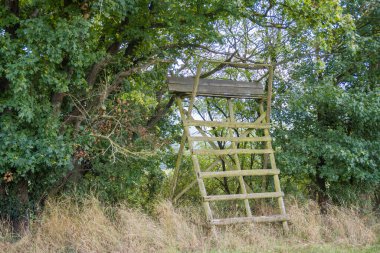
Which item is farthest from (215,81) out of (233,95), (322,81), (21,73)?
(21,73)

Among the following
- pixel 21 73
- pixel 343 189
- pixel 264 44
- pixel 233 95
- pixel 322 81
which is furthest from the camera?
pixel 264 44

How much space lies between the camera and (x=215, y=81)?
29.6 feet

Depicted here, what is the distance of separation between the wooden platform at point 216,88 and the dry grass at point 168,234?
240 centimetres

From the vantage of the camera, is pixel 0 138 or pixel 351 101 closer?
pixel 0 138

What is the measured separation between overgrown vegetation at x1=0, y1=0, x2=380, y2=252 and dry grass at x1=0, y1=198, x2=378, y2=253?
0.14 feet

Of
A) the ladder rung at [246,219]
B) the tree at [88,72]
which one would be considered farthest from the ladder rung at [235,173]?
the tree at [88,72]

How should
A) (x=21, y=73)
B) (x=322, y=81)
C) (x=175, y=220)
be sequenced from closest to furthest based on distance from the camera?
(x=21, y=73), (x=175, y=220), (x=322, y=81)

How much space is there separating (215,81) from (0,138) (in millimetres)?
4327

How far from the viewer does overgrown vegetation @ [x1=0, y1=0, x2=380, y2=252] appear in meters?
7.26

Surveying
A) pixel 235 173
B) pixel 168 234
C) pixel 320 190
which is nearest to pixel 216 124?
pixel 235 173

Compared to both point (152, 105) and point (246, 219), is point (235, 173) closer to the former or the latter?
point (246, 219)

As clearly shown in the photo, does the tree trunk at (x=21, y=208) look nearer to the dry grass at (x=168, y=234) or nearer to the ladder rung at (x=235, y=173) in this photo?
the dry grass at (x=168, y=234)

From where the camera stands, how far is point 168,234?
7.13 metres

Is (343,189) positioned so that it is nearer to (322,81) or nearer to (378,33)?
(322,81)
